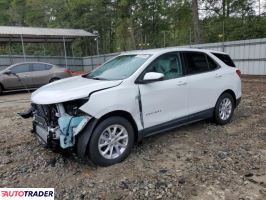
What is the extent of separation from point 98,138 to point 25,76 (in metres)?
9.33

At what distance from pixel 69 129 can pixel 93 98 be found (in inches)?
20.2

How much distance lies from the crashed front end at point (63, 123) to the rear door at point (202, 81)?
215cm

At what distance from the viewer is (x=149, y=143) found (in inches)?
191

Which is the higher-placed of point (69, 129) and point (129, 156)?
point (69, 129)

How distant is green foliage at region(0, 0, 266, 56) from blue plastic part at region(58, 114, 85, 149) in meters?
16.9

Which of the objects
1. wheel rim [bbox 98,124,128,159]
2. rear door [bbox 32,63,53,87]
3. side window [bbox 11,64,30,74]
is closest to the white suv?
wheel rim [bbox 98,124,128,159]

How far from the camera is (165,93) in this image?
4.49 metres

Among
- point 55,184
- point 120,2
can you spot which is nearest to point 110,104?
point 55,184

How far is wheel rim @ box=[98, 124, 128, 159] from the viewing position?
12.7 feet

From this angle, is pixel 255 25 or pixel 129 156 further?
pixel 255 25

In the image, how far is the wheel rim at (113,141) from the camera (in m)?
3.87

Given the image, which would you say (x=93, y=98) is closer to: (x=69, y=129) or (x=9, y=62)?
(x=69, y=129)

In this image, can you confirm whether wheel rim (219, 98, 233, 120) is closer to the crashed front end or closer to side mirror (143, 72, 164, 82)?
side mirror (143, 72, 164, 82)

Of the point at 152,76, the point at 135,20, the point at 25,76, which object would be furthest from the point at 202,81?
the point at 135,20
